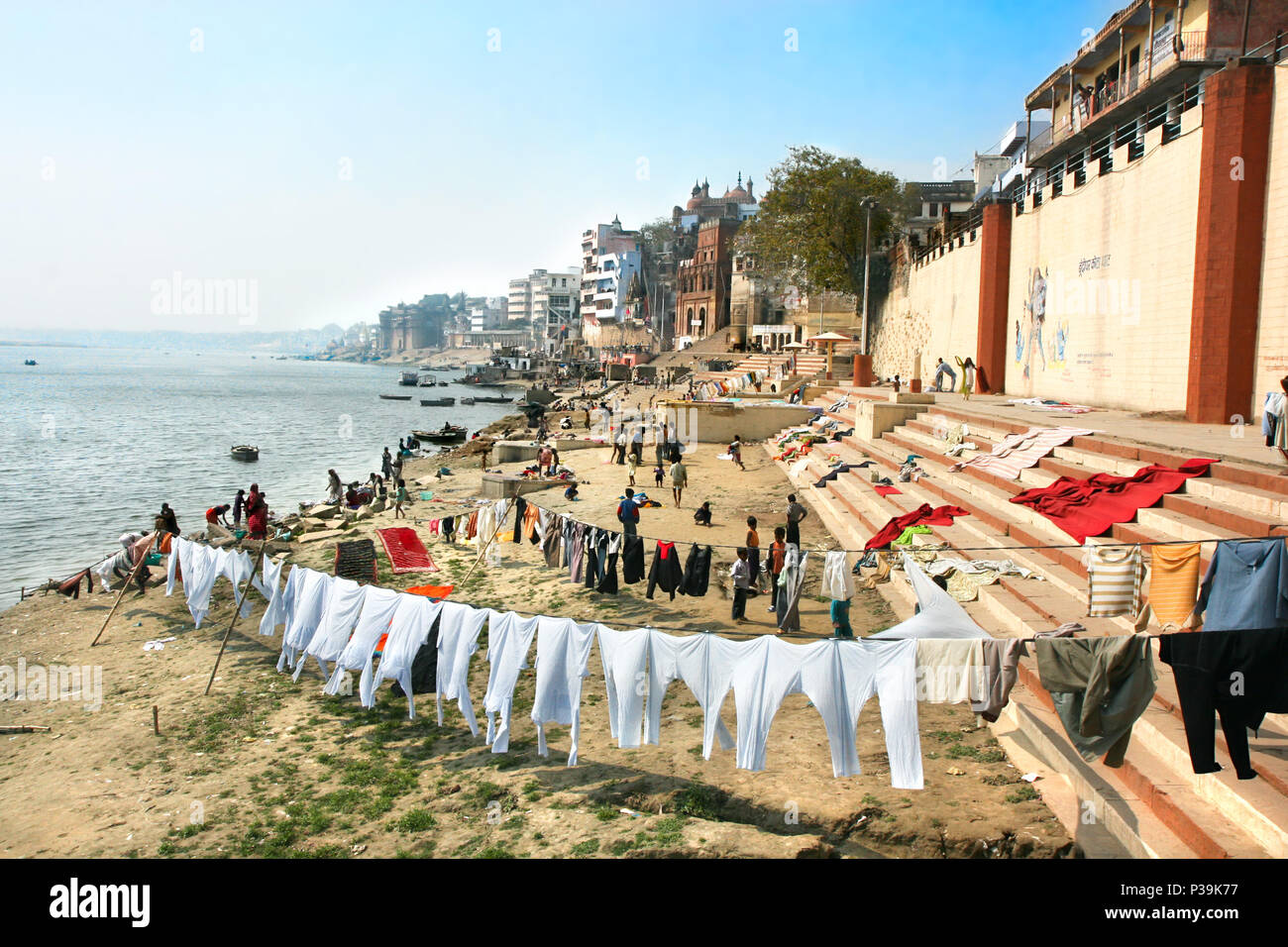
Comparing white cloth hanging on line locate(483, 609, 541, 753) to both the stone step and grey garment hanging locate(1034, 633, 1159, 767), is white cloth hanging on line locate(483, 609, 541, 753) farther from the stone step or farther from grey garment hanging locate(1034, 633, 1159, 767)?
the stone step

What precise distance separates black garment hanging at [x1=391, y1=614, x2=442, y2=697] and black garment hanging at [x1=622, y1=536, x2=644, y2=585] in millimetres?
3926

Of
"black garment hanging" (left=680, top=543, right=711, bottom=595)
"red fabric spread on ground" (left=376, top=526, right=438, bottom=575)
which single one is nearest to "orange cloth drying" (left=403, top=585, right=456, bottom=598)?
"red fabric spread on ground" (left=376, top=526, right=438, bottom=575)

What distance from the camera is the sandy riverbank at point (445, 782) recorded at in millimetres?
6773

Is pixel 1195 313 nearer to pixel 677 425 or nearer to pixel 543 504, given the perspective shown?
pixel 543 504

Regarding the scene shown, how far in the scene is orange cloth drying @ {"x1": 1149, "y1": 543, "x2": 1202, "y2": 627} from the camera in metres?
7.12

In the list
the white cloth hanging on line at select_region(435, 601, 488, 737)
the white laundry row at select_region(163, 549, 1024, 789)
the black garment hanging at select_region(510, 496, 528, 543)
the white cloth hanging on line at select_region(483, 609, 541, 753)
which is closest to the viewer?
the white laundry row at select_region(163, 549, 1024, 789)

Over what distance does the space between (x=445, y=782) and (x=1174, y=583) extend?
7024 mm

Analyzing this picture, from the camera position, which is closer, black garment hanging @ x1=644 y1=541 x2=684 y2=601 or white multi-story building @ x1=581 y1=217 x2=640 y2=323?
black garment hanging @ x1=644 y1=541 x2=684 y2=601

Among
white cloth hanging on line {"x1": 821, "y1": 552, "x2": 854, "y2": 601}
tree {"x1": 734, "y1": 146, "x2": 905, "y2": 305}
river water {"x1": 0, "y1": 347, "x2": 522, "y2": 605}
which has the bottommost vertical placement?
river water {"x1": 0, "y1": 347, "x2": 522, "y2": 605}

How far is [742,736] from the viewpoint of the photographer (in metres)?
6.99

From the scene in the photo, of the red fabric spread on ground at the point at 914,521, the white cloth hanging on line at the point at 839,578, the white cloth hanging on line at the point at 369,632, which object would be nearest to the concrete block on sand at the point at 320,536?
the white cloth hanging on line at the point at 369,632

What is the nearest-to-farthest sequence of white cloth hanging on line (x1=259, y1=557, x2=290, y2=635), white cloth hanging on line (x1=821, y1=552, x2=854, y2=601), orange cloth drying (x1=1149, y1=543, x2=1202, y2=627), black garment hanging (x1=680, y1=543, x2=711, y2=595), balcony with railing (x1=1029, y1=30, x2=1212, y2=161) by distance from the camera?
orange cloth drying (x1=1149, y1=543, x2=1202, y2=627) → white cloth hanging on line (x1=821, y1=552, x2=854, y2=601) → white cloth hanging on line (x1=259, y1=557, x2=290, y2=635) → black garment hanging (x1=680, y1=543, x2=711, y2=595) → balcony with railing (x1=1029, y1=30, x2=1212, y2=161)
